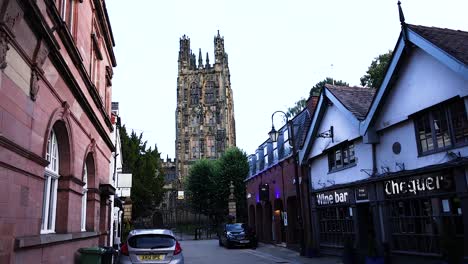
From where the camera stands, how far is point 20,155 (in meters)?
6.62

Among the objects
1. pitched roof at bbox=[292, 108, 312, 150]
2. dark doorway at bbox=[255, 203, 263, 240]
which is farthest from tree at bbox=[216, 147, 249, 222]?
pitched roof at bbox=[292, 108, 312, 150]

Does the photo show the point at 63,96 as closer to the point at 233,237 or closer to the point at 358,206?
the point at 358,206

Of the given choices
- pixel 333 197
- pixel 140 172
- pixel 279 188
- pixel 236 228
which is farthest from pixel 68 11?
pixel 140 172

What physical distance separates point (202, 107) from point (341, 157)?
8609cm

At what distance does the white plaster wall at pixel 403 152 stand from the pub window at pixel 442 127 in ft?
0.72

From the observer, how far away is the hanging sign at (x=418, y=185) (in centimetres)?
1189

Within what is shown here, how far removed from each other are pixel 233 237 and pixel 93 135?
15.8 meters

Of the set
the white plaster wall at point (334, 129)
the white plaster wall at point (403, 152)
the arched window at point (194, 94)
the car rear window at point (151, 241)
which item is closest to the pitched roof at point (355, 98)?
the white plaster wall at point (334, 129)

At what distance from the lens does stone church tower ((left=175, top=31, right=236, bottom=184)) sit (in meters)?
102

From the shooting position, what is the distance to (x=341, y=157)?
1856cm

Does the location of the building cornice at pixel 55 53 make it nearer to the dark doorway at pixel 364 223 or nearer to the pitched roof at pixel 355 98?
the pitched roof at pixel 355 98

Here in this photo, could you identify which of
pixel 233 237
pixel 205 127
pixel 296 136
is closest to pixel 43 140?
pixel 296 136

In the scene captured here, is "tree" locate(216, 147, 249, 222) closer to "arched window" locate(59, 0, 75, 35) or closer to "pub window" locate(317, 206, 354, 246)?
"pub window" locate(317, 206, 354, 246)

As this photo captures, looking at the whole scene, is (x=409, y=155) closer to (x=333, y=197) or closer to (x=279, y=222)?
(x=333, y=197)
